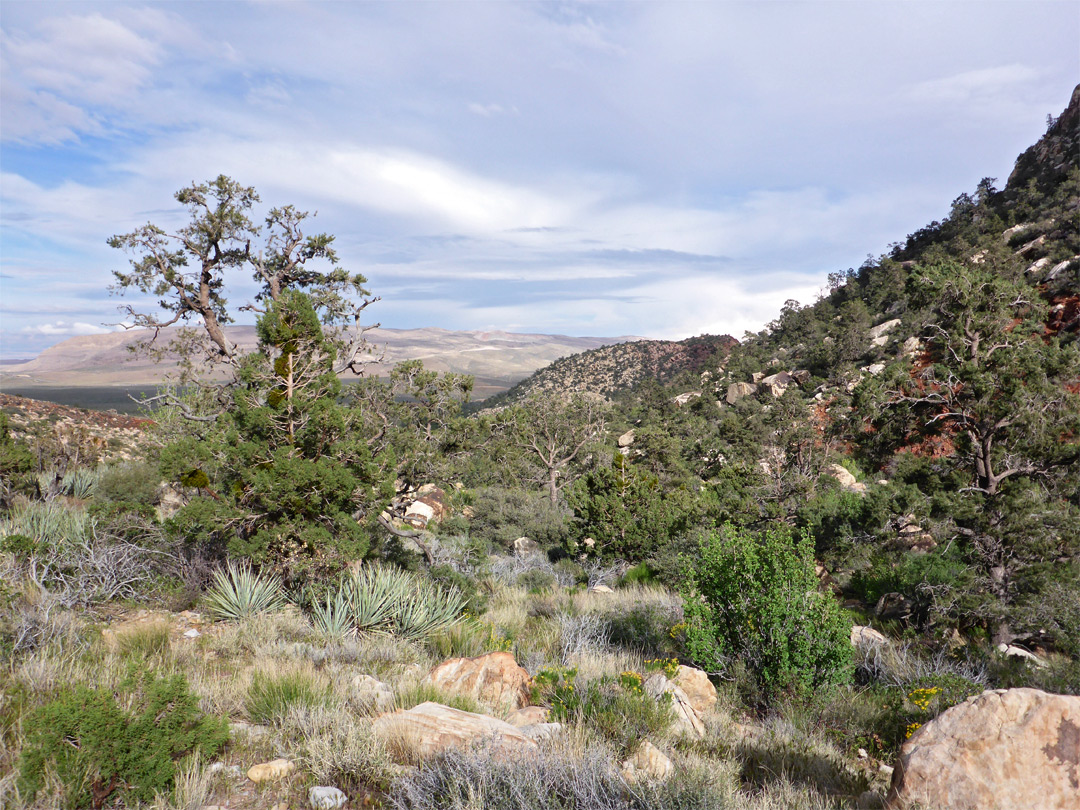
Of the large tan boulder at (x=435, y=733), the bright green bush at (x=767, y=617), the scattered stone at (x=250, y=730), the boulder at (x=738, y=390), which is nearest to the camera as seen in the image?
the large tan boulder at (x=435, y=733)

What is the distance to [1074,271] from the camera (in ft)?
95.3

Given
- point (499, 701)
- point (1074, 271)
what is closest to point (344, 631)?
point (499, 701)

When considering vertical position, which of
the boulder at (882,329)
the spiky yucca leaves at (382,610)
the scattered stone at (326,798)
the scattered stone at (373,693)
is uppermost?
the boulder at (882,329)

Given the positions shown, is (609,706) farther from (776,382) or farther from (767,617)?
(776,382)

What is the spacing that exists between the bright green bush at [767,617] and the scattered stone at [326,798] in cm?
420

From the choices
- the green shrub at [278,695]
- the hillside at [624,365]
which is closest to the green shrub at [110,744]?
the green shrub at [278,695]

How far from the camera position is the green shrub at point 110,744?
113 inches

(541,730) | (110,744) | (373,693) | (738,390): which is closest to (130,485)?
(373,693)

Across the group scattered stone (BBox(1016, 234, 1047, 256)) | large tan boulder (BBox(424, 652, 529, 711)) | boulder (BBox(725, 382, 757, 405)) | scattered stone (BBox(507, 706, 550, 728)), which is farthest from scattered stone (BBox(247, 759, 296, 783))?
scattered stone (BBox(1016, 234, 1047, 256))

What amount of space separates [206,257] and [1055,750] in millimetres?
15626

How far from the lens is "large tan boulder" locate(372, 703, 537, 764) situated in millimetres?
3618

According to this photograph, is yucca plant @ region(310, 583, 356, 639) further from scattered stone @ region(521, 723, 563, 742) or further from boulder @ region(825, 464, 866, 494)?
boulder @ region(825, 464, 866, 494)

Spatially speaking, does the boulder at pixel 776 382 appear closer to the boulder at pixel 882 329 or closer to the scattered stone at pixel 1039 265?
the boulder at pixel 882 329

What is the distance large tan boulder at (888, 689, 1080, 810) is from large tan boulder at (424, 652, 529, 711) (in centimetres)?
312
